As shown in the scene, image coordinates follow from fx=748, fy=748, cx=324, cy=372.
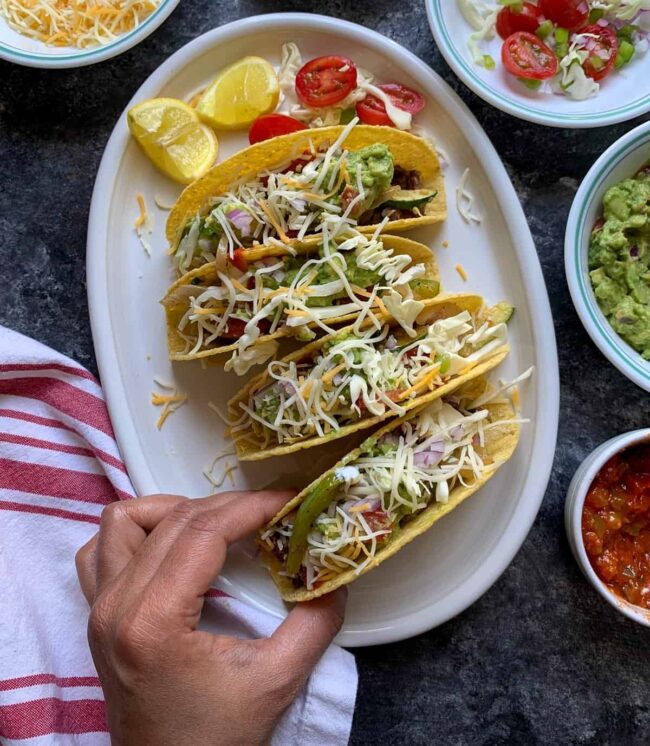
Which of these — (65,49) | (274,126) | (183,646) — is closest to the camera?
(183,646)

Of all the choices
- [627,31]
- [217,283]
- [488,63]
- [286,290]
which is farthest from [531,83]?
[217,283]

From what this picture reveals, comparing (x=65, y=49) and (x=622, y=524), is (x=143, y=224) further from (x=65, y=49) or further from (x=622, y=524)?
(x=622, y=524)

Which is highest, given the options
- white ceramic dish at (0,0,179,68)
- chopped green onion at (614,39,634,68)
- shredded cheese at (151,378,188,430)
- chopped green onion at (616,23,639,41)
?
white ceramic dish at (0,0,179,68)

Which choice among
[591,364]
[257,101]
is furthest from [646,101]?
[257,101]

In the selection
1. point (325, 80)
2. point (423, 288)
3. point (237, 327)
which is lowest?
point (423, 288)

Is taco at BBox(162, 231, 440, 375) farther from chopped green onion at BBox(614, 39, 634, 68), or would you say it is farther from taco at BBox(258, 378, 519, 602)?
chopped green onion at BBox(614, 39, 634, 68)

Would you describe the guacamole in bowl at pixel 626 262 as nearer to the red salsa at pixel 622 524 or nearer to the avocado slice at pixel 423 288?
the red salsa at pixel 622 524

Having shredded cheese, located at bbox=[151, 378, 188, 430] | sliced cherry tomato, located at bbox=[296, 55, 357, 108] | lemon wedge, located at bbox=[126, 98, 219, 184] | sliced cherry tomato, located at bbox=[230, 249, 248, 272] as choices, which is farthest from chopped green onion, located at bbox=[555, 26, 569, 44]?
shredded cheese, located at bbox=[151, 378, 188, 430]
